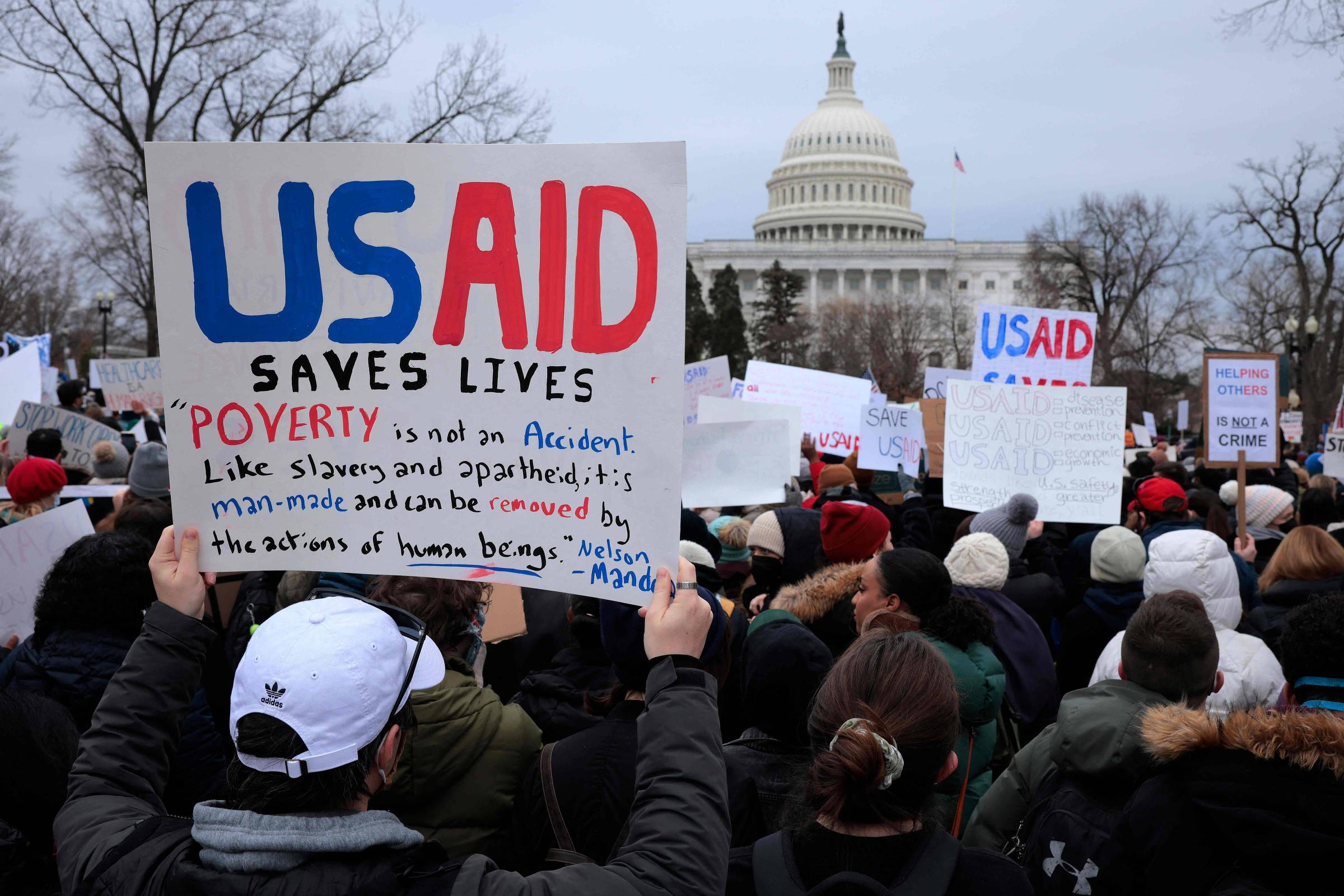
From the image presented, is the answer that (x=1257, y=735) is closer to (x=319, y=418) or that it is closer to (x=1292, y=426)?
(x=319, y=418)

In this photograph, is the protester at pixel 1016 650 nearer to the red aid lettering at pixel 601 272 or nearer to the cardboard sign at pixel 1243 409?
the red aid lettering at pixel 601 272

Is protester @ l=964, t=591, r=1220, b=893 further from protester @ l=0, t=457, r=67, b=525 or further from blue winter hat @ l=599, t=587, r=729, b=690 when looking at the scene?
protester @ l=0, t=457, r=67, b=525

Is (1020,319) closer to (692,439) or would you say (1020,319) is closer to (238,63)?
(692,439)

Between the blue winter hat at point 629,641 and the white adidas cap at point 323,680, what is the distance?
805 mm

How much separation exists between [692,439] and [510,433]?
13.9ft

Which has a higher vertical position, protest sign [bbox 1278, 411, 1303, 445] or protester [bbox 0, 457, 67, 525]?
protester [bbox 0, 457, 67, 525]

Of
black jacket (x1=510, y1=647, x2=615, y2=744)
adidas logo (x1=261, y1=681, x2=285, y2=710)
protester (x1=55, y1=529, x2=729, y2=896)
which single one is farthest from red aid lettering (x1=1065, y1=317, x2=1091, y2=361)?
adidas logo (x1=261, y1=681, x2=285, y2=710)

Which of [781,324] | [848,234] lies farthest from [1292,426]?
[848,234]

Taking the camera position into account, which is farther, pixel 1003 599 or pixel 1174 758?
pixel 1003 599

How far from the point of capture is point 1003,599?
3.76 m

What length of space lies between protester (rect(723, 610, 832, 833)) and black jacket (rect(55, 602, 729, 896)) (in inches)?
44.8

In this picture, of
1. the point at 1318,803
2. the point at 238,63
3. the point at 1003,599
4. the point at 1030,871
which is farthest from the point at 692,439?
the point at 238,63

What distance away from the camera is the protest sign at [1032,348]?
789 cm

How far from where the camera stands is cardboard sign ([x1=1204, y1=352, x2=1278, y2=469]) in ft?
24.9
